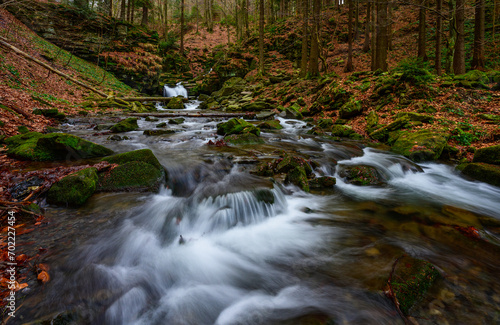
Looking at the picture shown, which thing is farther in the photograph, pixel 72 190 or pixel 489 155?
pixel 489 155

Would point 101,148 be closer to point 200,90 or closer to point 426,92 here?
point 426,92

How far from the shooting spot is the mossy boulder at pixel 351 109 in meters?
10.2

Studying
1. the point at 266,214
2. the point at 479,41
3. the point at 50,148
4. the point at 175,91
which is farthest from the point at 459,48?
the point at 175,91

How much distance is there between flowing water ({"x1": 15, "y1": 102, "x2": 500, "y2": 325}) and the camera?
2.24 m

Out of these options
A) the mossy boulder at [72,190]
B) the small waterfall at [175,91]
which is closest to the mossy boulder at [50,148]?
the mossy boulder at [72,190]

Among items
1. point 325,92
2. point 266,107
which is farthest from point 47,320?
point 266,107

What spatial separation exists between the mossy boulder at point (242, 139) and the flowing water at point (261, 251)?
8.24 feet

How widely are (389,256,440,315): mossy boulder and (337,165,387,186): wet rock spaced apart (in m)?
3.14

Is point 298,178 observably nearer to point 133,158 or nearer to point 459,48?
point 133,158

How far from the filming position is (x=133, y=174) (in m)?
4.48

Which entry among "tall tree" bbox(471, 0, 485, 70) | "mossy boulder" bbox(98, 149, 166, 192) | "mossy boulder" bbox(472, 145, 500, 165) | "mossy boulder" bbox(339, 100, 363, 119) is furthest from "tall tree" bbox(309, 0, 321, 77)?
"mossy boulder" bbox(98, 149, 166, 192)

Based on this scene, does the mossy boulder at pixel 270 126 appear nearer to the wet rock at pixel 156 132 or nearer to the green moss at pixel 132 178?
the wet rock at pixel 156 132

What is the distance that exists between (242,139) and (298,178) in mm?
3485

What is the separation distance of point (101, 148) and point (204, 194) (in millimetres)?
3245
